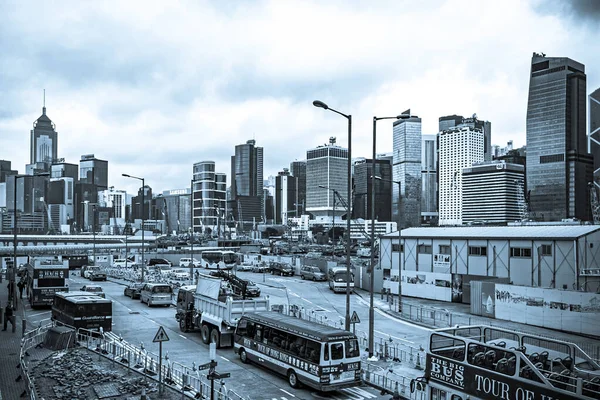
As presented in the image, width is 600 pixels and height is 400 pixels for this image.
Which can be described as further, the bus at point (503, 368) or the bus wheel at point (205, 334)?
the bus wheel at point (205, 334)

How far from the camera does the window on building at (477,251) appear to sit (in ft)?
149

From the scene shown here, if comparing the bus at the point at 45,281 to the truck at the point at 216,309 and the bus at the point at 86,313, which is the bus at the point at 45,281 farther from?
the truck at the point at 216,309

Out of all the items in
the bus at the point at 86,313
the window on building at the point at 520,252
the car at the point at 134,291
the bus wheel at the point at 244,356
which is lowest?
the car at the point at 134,291

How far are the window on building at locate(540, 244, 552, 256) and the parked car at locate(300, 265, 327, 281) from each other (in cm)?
2915

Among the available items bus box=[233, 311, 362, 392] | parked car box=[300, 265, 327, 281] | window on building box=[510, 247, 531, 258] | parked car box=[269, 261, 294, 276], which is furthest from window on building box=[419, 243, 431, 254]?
bus box=[233, 311, 362, 392]

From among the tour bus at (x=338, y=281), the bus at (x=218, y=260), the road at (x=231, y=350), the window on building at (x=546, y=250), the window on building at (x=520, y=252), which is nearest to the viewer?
the road at (x=231, y=350)

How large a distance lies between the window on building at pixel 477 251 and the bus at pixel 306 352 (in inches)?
1147

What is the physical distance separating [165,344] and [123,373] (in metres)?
6.30

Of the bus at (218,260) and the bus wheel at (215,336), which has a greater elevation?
the bus wheel at (215,336)

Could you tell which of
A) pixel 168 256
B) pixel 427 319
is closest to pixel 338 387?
pixel 427 319

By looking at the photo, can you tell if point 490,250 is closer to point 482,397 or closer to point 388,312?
point 388,312

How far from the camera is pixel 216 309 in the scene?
25.6m

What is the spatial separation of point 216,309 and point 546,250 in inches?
1108

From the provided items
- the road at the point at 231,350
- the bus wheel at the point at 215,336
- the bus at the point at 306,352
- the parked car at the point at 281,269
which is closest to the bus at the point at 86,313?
the road at the point at 231,350
